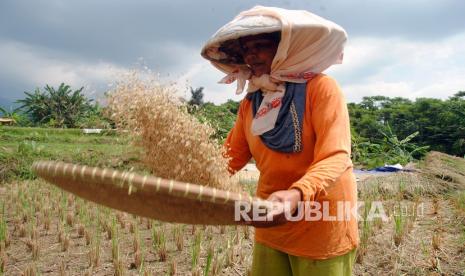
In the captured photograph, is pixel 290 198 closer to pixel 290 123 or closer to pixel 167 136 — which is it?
pixel 290 123

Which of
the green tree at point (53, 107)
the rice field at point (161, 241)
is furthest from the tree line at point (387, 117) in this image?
the rice field at point (161, 241)

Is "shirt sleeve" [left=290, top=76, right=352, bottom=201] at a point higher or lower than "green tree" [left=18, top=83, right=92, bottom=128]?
lower

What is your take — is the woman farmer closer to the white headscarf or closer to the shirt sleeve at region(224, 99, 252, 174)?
the white headscarf

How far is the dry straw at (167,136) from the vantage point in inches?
69.1

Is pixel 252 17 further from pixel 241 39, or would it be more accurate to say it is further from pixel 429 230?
pixel 429 230

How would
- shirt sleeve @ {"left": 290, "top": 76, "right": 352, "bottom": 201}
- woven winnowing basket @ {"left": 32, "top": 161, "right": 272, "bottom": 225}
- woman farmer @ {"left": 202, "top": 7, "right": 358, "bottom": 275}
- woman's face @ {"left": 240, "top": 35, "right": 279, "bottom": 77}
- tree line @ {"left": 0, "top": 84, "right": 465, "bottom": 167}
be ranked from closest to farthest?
woven winnowing basket @ {"left": 32, "top": 161, "right": 272, "bottom": 225} → shirt sleeve @ {"left": 290, "top": 76, "right": 352, "bottom": 201} → woman farmer @ {"left": 202, "top": 7, "right": 358, "bottom": 275} → woman's face @ {"left": 240, "top": 35, "right": 279, "bottom": 77} → tree line @ {"left": 0, "top": 84, "right": 465, "bottom": 167}

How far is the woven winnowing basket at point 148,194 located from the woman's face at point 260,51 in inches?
27.2

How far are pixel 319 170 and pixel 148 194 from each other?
53 centimetres

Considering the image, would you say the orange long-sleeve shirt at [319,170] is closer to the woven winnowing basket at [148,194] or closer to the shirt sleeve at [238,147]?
the shirt sleeve at [238,147]

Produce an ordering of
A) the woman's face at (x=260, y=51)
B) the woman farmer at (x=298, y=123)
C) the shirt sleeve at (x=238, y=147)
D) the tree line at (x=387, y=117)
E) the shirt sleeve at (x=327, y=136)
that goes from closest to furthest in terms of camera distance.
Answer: the shirt sleeve at (x=327, y=136) → the woman farmer at (x=298, y=123) → the woman's face at (x=260, y=51) → the shirt sleeve at (x=238, y=147) → the tree line at (x=387, y=117)

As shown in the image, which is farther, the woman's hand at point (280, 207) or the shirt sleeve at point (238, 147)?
the shirt sleeve at point (238, 147)

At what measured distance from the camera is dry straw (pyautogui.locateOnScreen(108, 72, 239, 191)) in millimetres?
1756

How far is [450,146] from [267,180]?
1917 centimetres

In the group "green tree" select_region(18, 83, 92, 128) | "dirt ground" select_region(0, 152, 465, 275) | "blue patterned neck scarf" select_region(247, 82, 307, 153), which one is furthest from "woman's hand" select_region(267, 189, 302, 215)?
"green tree" select_region(18, 83, 92, 128)
